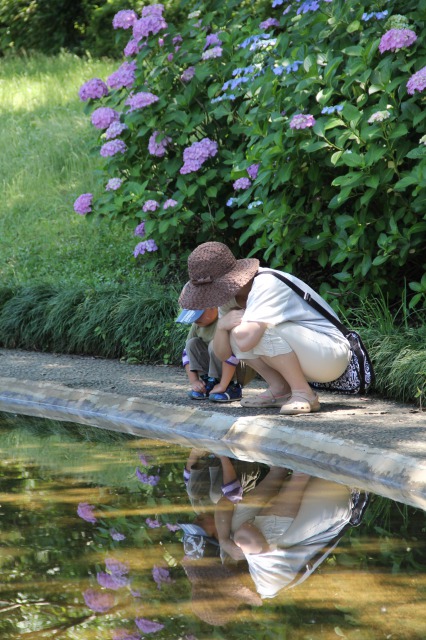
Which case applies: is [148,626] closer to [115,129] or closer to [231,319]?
[231,319]

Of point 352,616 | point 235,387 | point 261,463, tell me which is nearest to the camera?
point 352,616

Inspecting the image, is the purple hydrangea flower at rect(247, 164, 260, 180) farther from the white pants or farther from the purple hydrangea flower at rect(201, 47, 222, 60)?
the white pants

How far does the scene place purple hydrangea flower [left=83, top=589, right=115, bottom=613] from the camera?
11.6 feet

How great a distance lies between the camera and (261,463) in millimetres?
5449

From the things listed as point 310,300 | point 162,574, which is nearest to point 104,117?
point 310,300

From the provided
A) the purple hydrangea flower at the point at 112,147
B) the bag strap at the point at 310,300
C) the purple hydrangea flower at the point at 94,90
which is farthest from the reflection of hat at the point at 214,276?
the purple hydrangea flower at the point at 94,90

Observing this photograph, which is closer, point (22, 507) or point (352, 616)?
point (352, 616)

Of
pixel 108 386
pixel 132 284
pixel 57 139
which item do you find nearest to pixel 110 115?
pixel 132 284

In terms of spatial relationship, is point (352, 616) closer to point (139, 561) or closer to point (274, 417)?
point (139, 561)

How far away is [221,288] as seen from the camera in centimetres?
607

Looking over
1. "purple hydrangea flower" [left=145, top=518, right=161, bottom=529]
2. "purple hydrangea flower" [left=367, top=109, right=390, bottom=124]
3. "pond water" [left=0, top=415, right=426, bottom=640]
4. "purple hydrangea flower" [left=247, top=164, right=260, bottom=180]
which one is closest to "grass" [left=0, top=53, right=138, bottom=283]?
"purple hydrangea flower" [left=247, top=164, right=260, bottom=180]

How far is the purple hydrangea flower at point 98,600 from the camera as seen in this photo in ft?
11.6

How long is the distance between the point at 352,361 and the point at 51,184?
308 inches

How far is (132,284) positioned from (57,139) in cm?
534
